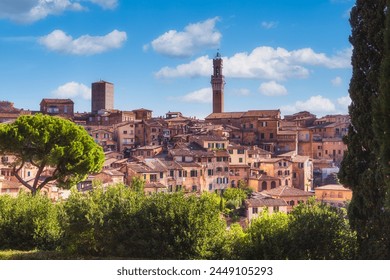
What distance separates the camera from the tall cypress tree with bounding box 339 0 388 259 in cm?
822

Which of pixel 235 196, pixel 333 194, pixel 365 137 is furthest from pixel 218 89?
pixel 365 137

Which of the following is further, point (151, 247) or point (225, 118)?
point (225, 118)

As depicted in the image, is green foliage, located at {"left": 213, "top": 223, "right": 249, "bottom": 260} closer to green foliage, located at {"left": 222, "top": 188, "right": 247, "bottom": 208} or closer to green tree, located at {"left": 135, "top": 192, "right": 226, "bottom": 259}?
green tree, located at {"left": 135, "top": 192, "right": 226, "bottom": 259}

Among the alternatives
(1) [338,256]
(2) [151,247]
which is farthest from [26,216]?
(1) [338,256]

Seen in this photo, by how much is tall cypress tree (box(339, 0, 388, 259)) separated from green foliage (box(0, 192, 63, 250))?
259 inches

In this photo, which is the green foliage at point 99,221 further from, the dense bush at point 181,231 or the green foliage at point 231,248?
the green foliage at point 231,248

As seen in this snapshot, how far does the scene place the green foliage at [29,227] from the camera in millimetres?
11242

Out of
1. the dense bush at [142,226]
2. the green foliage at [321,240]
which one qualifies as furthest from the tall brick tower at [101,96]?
the green foliage at [321,240]

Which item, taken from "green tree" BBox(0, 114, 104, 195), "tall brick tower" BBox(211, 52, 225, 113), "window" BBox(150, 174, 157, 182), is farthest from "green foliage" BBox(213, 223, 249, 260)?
"tall brick tower" BBox(211, 52, 225, 113)

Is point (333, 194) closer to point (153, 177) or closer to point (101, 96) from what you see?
point (153, 177)

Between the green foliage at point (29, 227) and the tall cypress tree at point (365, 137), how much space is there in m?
6.57

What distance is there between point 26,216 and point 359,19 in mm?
8336
